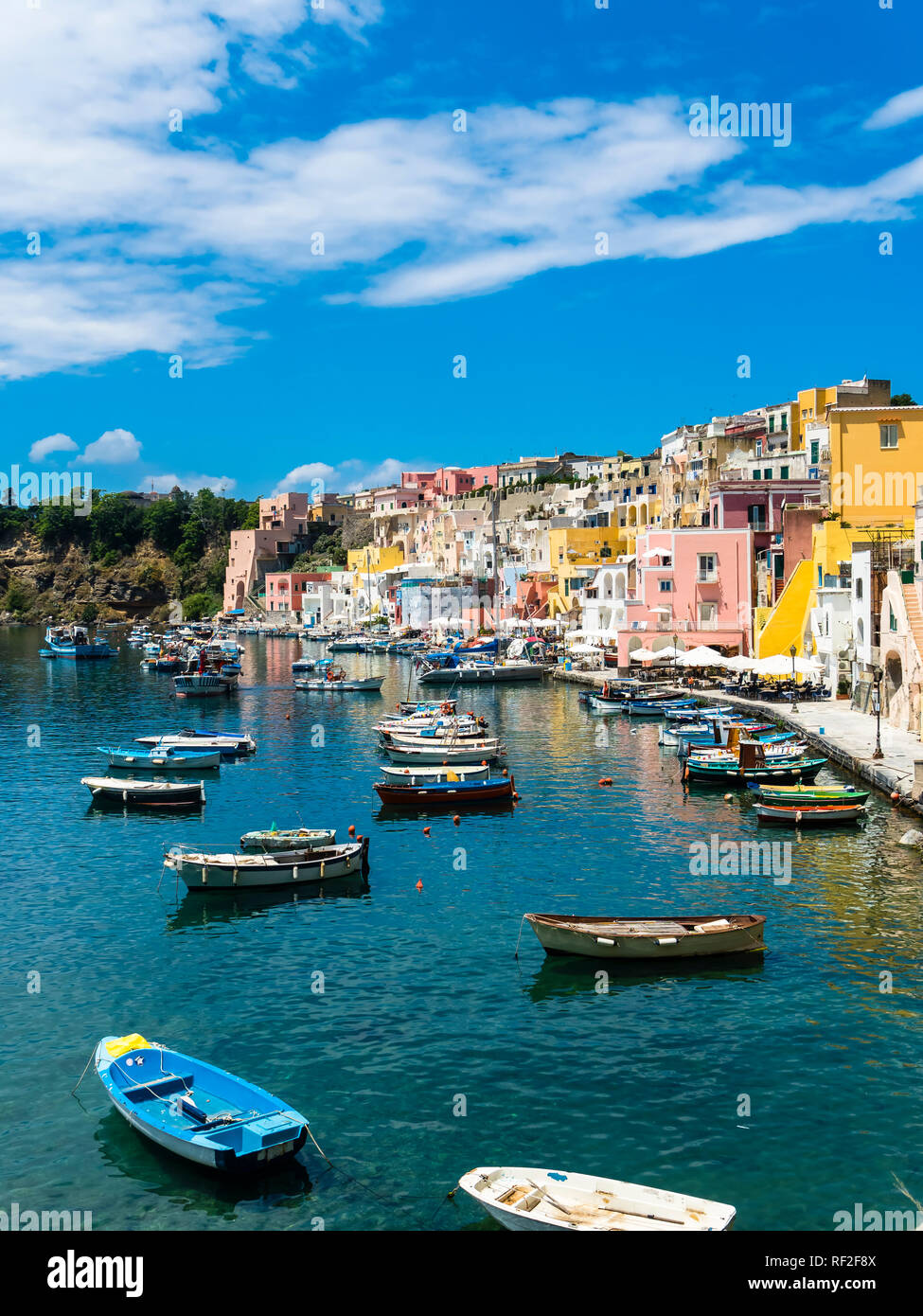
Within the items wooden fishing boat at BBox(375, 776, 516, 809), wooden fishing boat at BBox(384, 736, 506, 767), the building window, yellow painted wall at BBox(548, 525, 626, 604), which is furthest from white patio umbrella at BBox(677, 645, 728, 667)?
yellow painted wall at BBox(548, 525, 626, 604)

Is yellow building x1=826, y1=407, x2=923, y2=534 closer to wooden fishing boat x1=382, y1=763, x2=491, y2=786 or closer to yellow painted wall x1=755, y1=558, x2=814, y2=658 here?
yellow painted wall x1=755, y1=558, x2=814, y2=658

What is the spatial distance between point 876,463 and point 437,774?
28837mm

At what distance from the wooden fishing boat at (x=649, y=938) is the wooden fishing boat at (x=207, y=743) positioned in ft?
85.0

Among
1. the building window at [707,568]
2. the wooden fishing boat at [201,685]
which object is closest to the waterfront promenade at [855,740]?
the building window at [707,568]

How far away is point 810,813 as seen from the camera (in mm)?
29125

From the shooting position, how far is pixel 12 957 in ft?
69.1

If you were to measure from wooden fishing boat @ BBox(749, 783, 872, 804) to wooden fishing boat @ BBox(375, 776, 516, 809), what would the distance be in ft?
25.2

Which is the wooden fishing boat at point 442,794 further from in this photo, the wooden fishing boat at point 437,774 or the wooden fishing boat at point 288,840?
the wooden fishing boat at point 288,840

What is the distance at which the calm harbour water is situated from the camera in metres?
13.4

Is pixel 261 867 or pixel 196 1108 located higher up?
pixel 261 867

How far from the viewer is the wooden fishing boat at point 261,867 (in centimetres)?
2483

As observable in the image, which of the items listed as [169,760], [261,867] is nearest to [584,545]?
[169,760]

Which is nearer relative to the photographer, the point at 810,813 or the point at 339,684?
the point at 810,813

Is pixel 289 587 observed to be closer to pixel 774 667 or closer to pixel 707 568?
pixel 707 568
